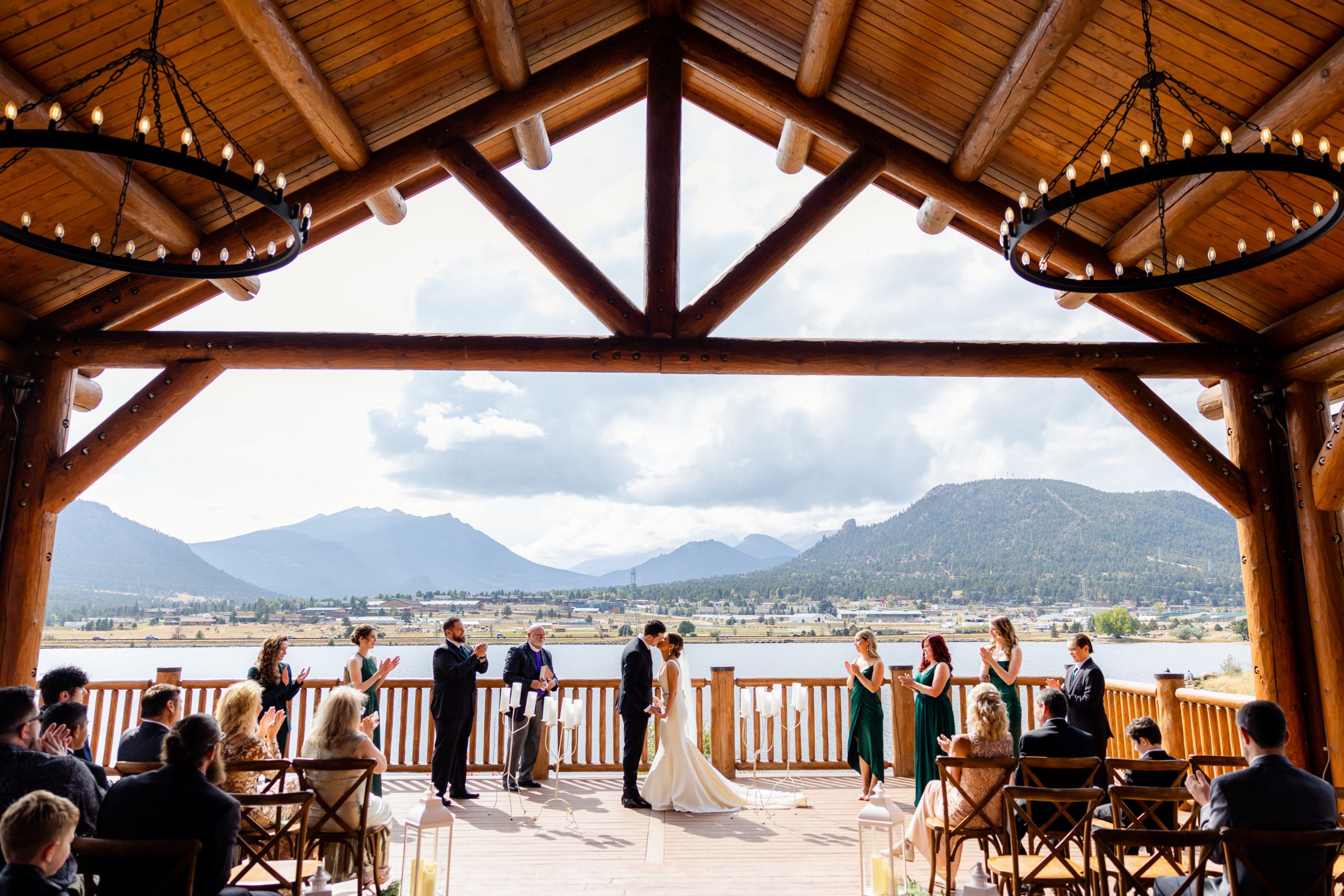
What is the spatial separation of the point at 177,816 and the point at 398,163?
531cm

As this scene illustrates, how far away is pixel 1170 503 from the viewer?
40.5 m

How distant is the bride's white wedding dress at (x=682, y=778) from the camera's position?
248 inches

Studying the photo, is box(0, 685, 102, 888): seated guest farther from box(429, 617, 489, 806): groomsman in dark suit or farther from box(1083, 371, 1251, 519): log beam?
box(1083, 371, 1251, 519): log beam

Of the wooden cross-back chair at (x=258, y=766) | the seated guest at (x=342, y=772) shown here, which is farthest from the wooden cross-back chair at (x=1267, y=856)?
the wooden cross-back chair at (x=258, y=766)

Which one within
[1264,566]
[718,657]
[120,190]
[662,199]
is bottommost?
[718,657]

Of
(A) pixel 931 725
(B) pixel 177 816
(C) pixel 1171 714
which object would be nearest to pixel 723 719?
(A) pixel 931 725

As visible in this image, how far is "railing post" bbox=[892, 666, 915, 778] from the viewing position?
289 inches

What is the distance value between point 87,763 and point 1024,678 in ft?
23.9

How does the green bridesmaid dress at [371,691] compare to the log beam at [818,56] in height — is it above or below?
below

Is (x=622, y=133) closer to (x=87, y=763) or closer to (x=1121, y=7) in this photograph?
(x=1121, y=7)

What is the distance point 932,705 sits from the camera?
5.77 meters

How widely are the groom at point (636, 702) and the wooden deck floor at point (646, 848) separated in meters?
0.21

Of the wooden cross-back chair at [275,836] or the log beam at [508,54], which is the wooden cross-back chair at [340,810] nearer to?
the wooden cross-back chair at [275,836]

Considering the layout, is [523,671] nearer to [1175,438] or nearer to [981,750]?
[981,750]
